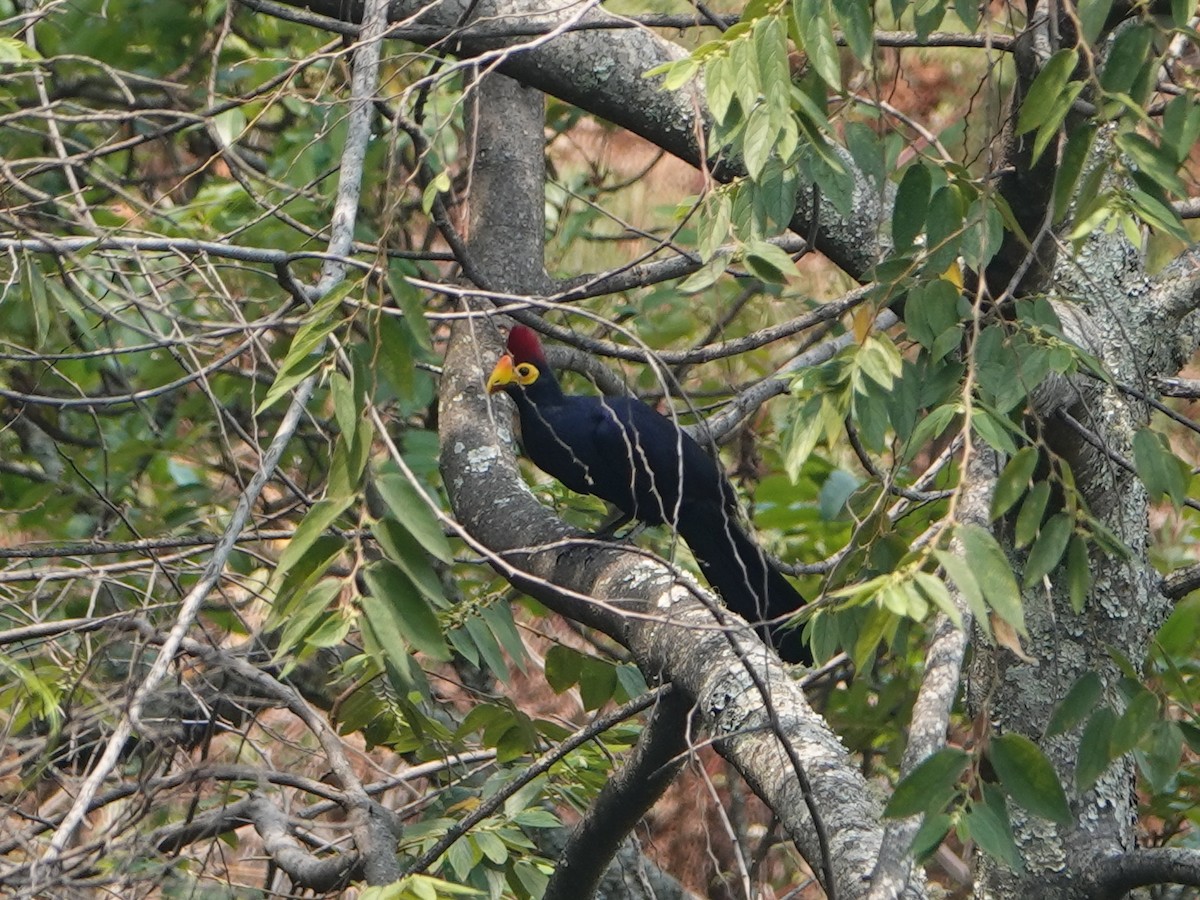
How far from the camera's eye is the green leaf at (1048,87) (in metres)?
1.67

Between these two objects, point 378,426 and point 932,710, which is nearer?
point 378,426

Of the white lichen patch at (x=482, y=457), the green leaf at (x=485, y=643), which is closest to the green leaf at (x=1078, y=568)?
the green leaf at (x=485, y=643)

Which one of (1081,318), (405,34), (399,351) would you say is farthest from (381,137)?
(399,351)

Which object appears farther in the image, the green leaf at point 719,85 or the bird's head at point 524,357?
the bird's head at point 524,357

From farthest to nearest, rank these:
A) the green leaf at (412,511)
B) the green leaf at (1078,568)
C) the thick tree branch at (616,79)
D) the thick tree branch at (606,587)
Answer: the thick tree branch at (616,79)
the thick tree branch at (606,587)
the green leaf at (1078,568)
the green leaf at (412,511)

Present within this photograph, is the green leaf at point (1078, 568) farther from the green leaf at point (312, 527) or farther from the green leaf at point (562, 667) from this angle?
the green leaf at point (562, 667)

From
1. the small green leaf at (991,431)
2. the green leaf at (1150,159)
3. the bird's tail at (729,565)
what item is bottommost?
the bird's tail at (729,565)

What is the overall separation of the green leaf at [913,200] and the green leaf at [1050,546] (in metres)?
0.42

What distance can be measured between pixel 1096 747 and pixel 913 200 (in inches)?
30.5

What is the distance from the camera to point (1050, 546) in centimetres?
179

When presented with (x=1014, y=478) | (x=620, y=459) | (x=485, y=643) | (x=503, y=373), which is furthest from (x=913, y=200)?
(x=620, y=459)

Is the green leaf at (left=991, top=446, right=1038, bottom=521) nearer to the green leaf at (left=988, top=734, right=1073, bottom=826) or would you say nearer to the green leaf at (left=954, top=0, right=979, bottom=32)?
the green leaf at (left=988, top=734, right=1073, bottom=826)

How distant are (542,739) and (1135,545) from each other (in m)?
1.41

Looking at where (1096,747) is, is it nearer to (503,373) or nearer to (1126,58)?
(1126,58)
